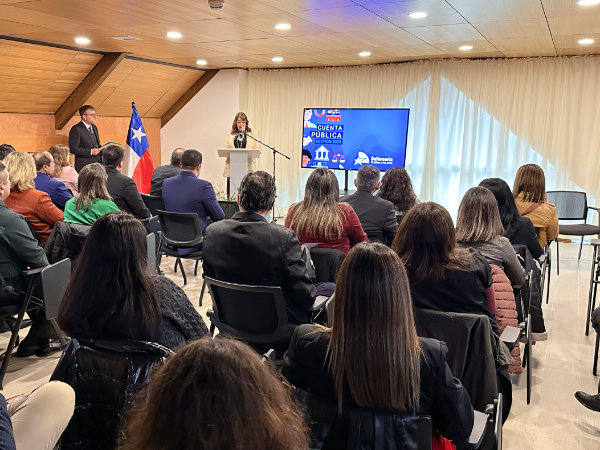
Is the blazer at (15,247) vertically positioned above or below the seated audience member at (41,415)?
above

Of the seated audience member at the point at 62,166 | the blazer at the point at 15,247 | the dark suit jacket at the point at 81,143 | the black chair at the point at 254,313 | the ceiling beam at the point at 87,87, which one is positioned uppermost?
the ceiling beam at the point at 87,87

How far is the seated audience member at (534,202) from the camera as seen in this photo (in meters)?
4.24

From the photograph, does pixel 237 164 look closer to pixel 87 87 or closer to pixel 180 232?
pixel 87 87

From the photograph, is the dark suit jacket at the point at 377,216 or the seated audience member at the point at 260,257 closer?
the seated audience member at the point at 260,257

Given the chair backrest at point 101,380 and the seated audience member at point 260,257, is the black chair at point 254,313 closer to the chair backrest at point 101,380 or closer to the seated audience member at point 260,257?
the seated audience member at point 260,257

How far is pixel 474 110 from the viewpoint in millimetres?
8445

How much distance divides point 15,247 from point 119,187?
1626 millimetres

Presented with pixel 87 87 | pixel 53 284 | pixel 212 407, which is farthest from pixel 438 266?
pixel 87 87

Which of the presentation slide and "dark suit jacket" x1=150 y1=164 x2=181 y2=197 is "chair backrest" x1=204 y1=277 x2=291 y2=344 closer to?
"dark suit jacket" x1=150 y1=164 x2=181 y2=197

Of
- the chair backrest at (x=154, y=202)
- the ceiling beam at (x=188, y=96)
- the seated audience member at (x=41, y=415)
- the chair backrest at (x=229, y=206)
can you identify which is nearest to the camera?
the seated audience member at (x=41, y=415)

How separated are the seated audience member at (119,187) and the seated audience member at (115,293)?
289cm

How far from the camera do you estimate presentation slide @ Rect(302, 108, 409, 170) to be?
8023mm

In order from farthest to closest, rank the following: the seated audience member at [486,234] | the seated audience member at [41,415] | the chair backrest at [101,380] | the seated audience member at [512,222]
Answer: the seated audience member at [512,222], the seated audience member at [486,234], the chair backrest at [101,380], the seated audience member at [41,415]

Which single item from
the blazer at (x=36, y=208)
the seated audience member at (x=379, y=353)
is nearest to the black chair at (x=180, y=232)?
the blazer at (x=36, y=208)
